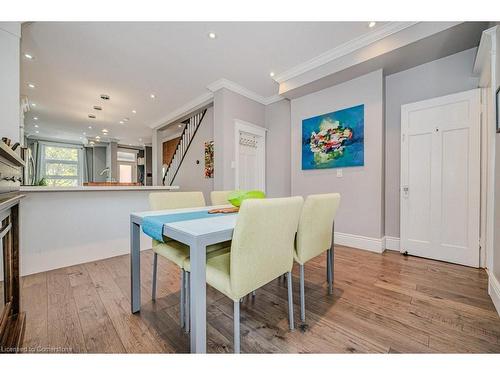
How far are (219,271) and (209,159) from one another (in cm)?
326

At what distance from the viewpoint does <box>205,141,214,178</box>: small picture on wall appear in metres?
4.10

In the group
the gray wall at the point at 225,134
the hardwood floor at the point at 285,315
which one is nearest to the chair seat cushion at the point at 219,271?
the hardwood floor at the point at 285,315

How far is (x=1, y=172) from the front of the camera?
95cm

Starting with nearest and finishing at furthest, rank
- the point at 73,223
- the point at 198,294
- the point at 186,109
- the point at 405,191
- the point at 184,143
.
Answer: the point at 198,294 < the point at 73,223 < the point at 405,191 < the point at 186,109 < the point at 184,143

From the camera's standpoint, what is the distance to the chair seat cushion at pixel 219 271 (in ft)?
3.44

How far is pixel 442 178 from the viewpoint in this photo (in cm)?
247

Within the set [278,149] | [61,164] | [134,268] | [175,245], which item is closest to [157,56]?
[278,149]

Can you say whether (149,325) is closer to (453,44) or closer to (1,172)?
(1,172)

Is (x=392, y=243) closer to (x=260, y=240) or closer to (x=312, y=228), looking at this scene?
(x=312, y=228)

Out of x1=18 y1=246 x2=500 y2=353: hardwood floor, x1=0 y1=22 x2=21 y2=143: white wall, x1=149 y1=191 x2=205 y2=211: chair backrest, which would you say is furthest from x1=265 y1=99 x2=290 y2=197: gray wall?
x1=0 y1=22 x2=21 y2=143: white wall

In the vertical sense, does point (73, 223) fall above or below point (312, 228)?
below

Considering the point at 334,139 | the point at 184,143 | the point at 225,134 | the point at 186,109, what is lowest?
the point at 334,139

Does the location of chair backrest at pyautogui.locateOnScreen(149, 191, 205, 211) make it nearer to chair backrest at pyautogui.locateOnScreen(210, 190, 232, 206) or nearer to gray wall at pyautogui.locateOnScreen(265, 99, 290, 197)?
chair backrest at pyautogui.locateOnScreen(210, 190, 232, 206)

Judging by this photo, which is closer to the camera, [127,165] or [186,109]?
[186,109]
